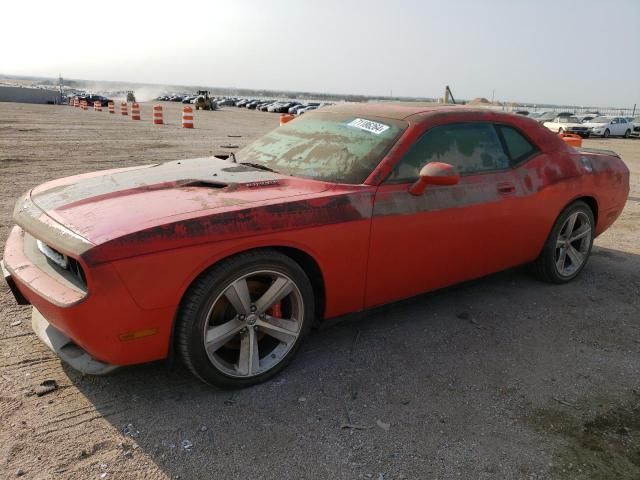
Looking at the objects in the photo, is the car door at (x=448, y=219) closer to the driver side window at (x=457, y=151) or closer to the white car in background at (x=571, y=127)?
the driver side window at (x=457, y=151)

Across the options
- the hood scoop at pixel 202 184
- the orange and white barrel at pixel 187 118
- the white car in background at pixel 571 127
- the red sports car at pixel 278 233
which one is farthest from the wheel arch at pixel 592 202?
the white car in background at pixel 571 127

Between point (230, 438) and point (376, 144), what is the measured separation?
6.47 ft

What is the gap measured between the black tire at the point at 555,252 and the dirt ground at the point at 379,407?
0.44 m

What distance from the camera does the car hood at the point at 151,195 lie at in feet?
8.21

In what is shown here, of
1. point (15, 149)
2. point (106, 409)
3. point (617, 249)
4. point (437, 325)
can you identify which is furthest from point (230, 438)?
point (15, 149)

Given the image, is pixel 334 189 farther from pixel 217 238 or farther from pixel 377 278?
pixel 217 238

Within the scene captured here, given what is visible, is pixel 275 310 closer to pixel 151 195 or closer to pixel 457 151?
pixel 151 195

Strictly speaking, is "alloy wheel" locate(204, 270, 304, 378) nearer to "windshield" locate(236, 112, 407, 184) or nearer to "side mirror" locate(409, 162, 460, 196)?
"windshield" locate(236, 112, 407, 184)

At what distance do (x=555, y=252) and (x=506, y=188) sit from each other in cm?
102

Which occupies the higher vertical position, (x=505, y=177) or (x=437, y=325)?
(x=505, y=177)

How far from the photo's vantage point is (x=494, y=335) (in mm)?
3582

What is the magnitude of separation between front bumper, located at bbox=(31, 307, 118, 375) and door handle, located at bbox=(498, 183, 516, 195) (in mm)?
2795

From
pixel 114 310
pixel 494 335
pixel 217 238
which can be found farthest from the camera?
pixel 494 335

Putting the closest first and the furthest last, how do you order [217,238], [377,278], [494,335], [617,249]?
[217,238]
[377,278]
[494,335]
[617,249]
